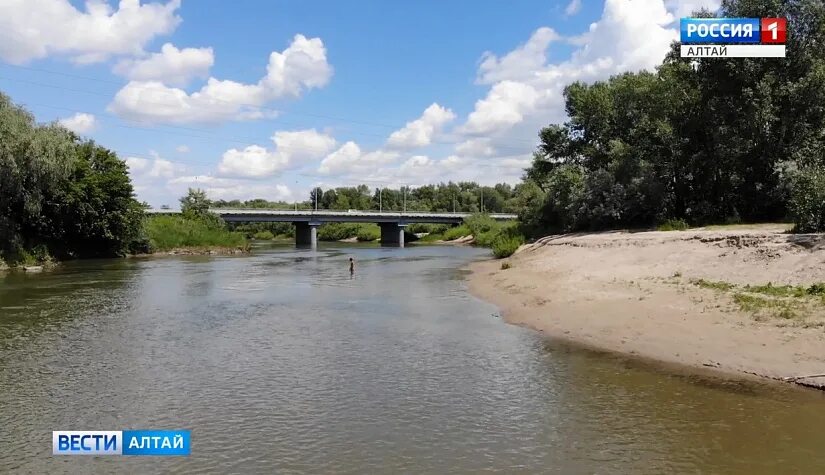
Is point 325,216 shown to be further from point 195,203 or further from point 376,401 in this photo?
point 376,401

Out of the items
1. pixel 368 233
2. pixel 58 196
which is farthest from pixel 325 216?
pixel 58 196

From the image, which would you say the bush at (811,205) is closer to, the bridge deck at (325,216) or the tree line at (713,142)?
the tree line at (713,142)

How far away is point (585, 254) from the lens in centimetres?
4259

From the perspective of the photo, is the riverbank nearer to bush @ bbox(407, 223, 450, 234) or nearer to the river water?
the river water

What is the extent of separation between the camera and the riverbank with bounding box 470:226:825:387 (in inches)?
736

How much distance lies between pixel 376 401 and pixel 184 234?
3454 inches

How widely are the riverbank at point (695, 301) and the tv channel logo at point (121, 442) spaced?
14688 millimetres

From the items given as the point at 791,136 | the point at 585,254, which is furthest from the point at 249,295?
the point at 791,136

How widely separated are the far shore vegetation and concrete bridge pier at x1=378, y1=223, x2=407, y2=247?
57.5 m

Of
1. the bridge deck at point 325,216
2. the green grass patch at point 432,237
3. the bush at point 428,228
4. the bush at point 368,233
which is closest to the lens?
the bridge deck at point 325,216

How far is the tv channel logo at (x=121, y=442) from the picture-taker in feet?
41.7

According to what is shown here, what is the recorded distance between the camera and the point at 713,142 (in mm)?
50344

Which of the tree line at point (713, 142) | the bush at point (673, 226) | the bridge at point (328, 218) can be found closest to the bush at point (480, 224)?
the bridge at point (328, 218)

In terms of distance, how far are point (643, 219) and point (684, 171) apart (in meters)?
5.57
